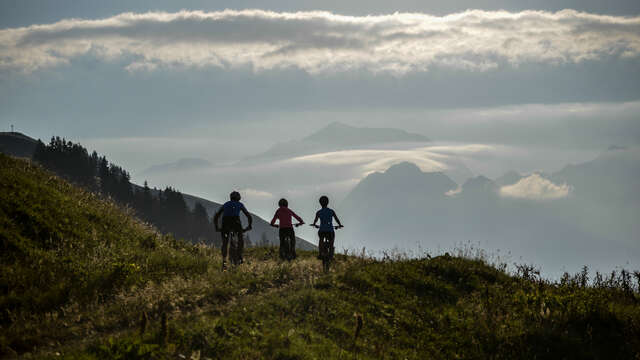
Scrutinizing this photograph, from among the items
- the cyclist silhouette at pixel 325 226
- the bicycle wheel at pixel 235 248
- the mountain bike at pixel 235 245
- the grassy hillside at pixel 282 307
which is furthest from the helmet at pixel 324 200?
the bicycle wheel at pixel 235 248

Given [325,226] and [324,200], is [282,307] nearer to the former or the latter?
[325,226]

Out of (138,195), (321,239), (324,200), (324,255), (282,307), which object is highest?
(138,195)

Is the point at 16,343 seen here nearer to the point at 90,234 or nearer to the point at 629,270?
the point at 90,234

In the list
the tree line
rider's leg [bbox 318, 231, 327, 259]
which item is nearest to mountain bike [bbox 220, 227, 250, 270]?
rider's leg [bbox 318, 231, 327, 259]

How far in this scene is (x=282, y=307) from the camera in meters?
12.6

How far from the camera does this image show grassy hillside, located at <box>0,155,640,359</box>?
1073 cm

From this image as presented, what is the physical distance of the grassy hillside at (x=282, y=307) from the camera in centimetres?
1073

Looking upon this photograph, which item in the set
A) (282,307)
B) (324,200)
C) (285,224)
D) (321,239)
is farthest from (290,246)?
(282,307)

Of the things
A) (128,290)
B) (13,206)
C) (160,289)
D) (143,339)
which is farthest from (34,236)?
(143,339)

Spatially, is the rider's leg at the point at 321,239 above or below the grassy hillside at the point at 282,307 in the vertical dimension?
above

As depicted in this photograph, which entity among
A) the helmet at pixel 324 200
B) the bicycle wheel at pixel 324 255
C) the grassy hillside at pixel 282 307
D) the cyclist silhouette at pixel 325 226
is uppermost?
the helmet at pixel 324 200

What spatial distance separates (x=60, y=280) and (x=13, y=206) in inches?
225

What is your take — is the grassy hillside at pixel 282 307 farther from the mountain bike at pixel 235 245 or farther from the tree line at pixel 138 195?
the tree line at pixel 138 195

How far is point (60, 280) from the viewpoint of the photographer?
14.3m
